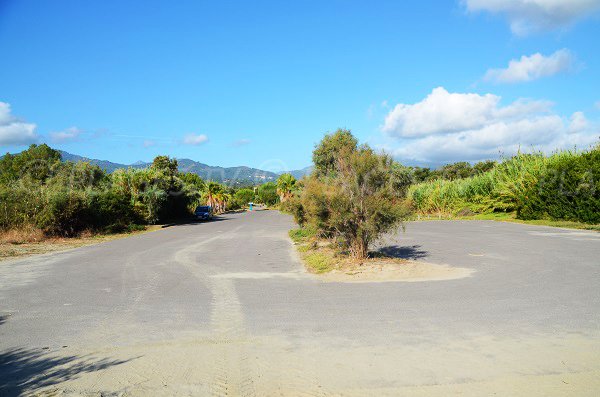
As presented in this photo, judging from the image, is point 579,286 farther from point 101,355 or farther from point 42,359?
point 42,359

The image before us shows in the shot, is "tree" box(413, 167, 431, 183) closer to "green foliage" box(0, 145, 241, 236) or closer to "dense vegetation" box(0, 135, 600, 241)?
"dense vegetation" box(0, 135, 600, 241)

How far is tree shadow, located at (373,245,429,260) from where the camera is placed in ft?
47.0

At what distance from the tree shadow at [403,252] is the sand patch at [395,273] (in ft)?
5.70

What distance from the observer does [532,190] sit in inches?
1197

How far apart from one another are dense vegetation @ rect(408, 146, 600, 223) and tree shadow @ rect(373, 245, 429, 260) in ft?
8.34

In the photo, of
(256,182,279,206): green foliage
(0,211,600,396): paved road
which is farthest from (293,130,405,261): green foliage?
(256,182,279,206): green foliage

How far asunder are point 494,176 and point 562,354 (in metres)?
34.9

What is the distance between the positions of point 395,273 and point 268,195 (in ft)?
294

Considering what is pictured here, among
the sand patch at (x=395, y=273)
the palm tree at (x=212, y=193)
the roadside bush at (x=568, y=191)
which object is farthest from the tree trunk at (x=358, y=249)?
the palm tree at (x=212, y=193)

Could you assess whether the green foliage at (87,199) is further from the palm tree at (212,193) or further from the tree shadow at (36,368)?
the tree shadow at (36,368)

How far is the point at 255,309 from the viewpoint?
8.14 metres

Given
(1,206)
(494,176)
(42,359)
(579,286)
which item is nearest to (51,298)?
(42,359)

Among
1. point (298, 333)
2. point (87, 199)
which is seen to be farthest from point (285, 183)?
point (298, 333)

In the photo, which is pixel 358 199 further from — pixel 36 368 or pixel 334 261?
pixel 36 368
